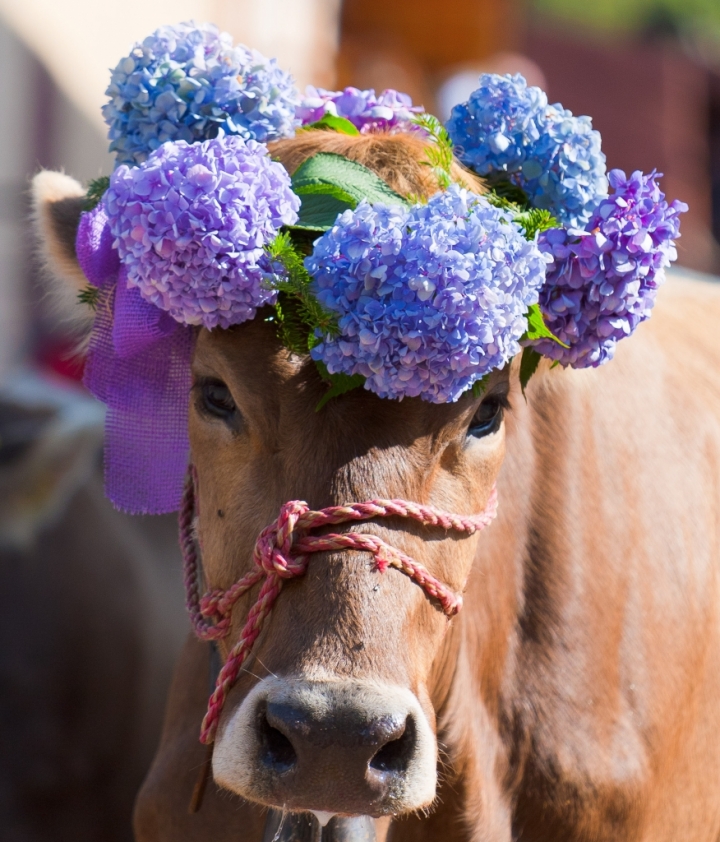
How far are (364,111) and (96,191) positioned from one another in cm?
65

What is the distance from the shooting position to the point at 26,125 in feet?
25.3

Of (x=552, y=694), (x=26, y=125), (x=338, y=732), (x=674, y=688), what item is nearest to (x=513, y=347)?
(x=338, y=732)

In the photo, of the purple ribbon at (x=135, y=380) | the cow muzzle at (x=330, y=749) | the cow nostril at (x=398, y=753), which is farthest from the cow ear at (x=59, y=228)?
the cow nostril at (x=398, y=753)

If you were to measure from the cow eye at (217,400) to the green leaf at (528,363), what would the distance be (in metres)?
0.65

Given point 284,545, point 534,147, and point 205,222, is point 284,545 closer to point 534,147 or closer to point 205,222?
point 205,222

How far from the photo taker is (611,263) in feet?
7.16

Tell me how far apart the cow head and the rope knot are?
32 millimetres

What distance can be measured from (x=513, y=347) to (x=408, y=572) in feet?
1.54

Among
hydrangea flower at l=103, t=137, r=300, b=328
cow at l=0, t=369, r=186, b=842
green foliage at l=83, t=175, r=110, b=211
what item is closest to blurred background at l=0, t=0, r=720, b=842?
cow at l=0, t=369, r=186, b=842

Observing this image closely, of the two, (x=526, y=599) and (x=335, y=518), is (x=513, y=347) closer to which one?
(x=335, y=518)

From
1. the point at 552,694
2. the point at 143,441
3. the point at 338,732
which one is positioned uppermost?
the point at 338,732

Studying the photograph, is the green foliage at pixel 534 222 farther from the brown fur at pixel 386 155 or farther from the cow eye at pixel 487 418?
the cow eye at pixel 487 418

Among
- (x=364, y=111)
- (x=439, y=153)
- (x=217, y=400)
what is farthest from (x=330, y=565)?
(x=364, y=111)

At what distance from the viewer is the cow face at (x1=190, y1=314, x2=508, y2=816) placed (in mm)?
1830
